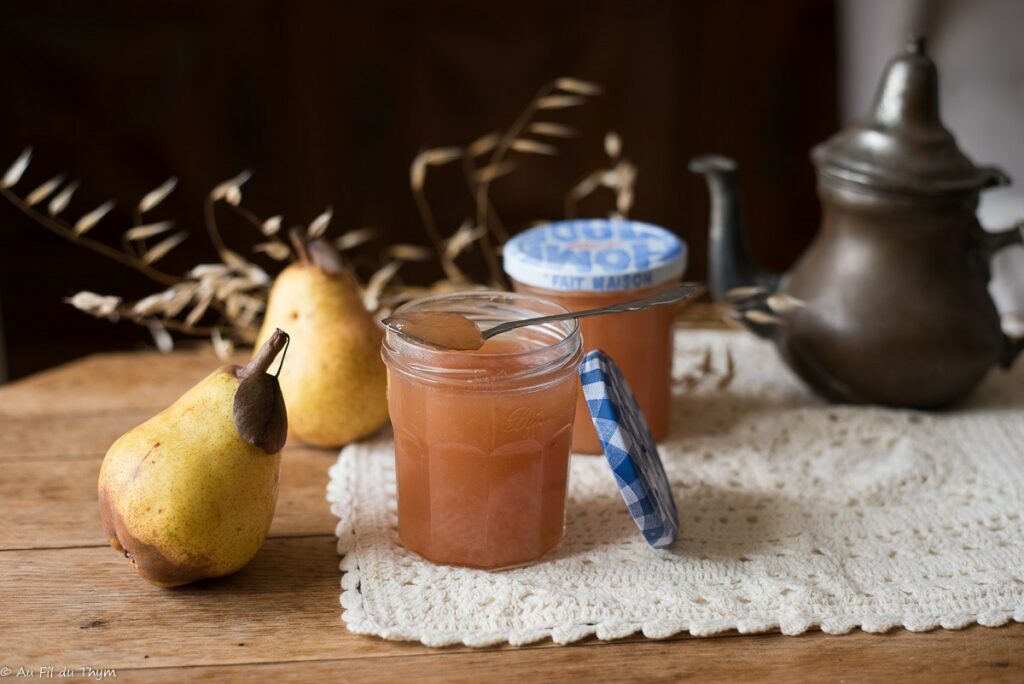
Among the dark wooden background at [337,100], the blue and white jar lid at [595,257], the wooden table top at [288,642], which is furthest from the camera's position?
the dark wooden background at [337,100]

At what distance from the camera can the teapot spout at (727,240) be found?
48.0 inches

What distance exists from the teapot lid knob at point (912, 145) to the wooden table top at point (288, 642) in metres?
0.44

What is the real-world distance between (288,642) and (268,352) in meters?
0.21

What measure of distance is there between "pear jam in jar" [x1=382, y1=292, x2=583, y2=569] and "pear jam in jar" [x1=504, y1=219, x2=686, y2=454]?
4.8 inches

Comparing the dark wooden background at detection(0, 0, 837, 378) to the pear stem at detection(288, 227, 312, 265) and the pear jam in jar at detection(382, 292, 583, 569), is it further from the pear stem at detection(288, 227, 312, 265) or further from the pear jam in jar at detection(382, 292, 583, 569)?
the pear jam in jar at detection(382, 292, 583, 569)

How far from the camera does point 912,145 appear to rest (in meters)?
1.09

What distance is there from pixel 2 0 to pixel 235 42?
18.0 inches

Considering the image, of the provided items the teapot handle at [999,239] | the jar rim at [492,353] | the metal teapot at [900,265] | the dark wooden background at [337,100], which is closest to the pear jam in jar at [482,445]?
the jar rim at [492,353]

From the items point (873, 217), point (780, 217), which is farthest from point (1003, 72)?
point (873, 217)

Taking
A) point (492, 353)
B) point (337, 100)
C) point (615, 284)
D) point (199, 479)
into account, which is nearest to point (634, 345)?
point (615, 284)

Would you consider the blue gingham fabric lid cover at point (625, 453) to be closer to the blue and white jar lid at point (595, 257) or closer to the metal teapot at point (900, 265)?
the blue and white jar lid at point (595, 257)

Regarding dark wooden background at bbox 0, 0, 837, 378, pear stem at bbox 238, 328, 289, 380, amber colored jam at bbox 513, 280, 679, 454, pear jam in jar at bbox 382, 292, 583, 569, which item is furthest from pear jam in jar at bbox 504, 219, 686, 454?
dark wooden background at bbox 0, 0, 837, 378

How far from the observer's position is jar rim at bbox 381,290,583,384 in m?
0.85

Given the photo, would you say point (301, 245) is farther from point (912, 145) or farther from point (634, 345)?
point (912, 145)
